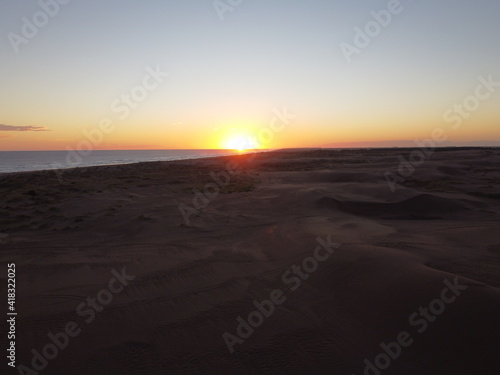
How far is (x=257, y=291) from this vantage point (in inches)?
149

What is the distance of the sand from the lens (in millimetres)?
2621

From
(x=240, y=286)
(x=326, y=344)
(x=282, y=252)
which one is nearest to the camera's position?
(x=326, y=344)

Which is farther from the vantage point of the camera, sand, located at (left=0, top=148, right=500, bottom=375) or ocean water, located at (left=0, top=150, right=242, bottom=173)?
ocean water, located at (left=0, top=150, right=242, bottom=173)

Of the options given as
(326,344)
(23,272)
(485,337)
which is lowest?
(485,337)

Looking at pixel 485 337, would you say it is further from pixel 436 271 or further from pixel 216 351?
pixel 216 351

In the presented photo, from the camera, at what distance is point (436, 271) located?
11.7 feet

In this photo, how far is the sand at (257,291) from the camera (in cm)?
262

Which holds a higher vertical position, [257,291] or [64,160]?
[64,160]

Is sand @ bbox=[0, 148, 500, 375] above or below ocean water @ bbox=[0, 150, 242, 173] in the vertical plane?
below

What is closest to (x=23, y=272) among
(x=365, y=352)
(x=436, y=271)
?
(x=365, y=352)

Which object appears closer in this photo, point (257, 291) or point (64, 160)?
point (257, 291)

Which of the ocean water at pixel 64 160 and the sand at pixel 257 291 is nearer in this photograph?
the sand at pixel 257 291

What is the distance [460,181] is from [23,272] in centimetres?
1379

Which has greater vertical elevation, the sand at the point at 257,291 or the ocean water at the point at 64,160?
the ocean water at the point at 64,160
